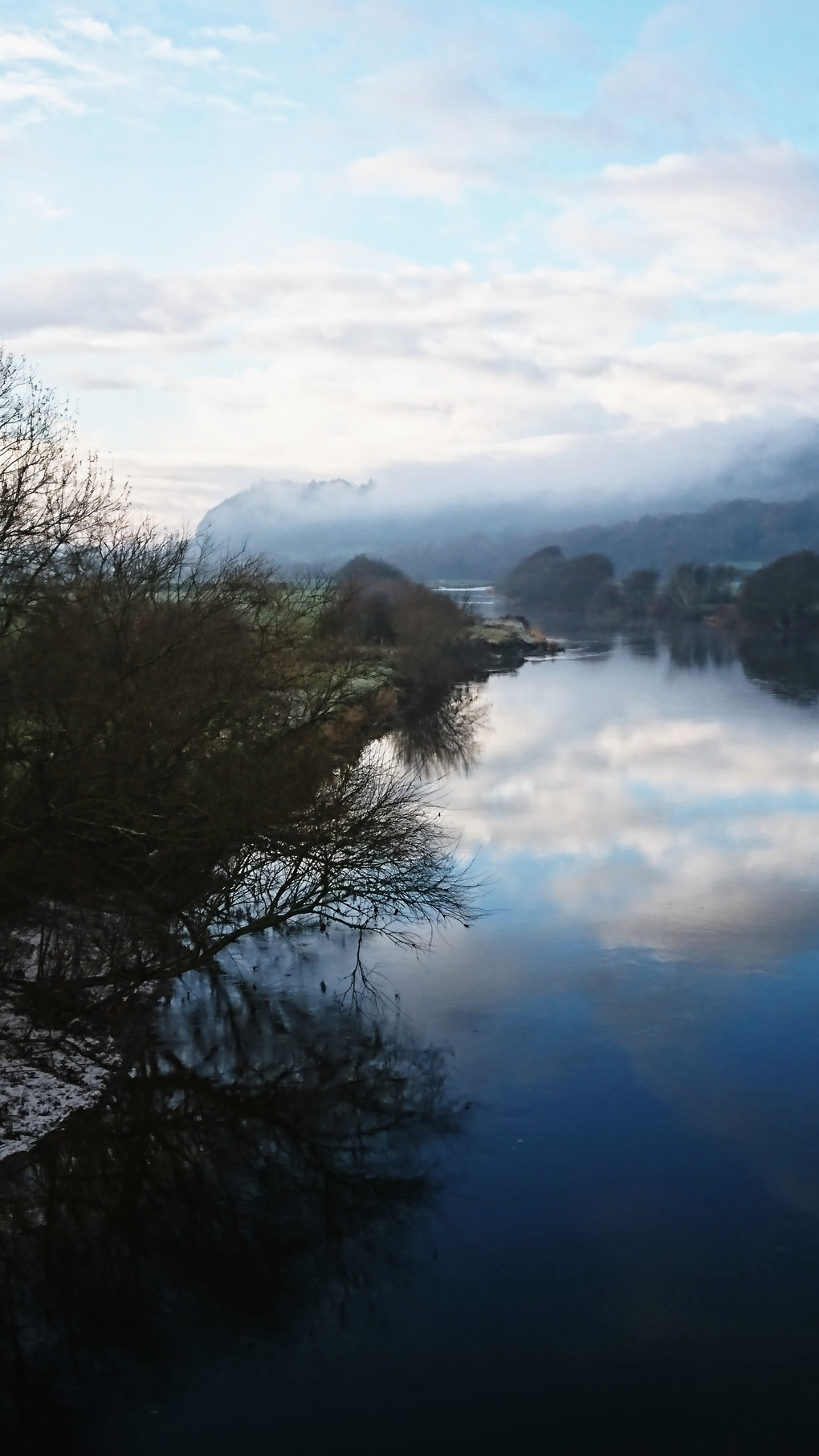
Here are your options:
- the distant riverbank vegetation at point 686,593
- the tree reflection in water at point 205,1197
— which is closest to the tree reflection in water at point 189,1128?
the tree reflection in water at point 205,1197

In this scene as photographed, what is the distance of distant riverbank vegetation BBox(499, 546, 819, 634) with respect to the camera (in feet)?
350

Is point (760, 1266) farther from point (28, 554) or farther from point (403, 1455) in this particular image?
point (28, 554)

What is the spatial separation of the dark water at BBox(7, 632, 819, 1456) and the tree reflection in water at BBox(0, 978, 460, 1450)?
0.12ft

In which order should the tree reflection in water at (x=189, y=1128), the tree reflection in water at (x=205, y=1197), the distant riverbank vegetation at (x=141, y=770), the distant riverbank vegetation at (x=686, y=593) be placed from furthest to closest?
the distant riverbank vegetation at (x=686, y=593) → the distant riverbank vegetation at (x=141, y=770) → the tree reflection in water at (x=189, y=1128) → the tree reflection in water at (x=205, y=1197)

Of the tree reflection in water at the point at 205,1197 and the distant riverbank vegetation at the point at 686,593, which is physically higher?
the distant riverbank vegetation at the point at 686,593

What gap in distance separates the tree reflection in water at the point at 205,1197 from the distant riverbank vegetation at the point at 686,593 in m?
Result: 95.3

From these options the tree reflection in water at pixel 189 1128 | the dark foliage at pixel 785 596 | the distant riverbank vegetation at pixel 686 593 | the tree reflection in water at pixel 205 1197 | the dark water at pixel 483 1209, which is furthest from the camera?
the distant riverbank vegetation at pixel 686 593

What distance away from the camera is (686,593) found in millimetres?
134750

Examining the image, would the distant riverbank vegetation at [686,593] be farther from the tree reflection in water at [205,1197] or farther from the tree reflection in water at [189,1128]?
the tree reflection in water at [205,1197]

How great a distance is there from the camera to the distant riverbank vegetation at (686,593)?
107m

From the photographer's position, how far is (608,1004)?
16672 mm

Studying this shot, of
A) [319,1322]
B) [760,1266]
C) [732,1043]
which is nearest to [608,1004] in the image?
[732,1043]

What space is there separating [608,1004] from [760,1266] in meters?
6.18

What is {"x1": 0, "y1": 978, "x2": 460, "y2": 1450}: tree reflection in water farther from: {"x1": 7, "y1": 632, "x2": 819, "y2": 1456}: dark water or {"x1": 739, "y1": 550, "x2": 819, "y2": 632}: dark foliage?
{"x1": 739, "y1": 550, "x2": 819, "y2": 632}: dark foliage
